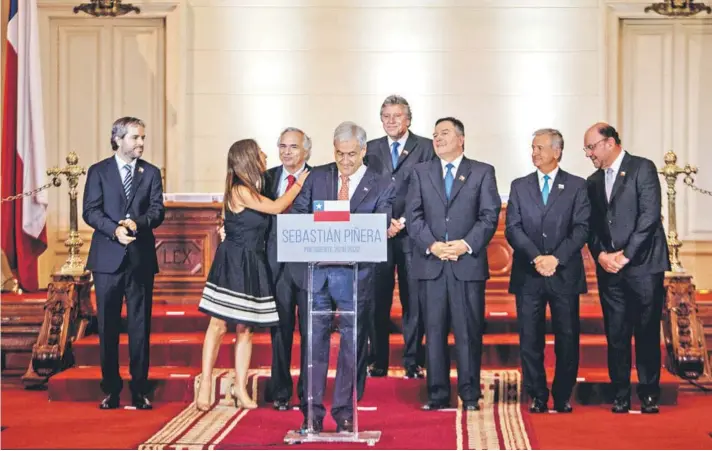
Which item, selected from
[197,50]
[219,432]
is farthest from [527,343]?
[197,50]

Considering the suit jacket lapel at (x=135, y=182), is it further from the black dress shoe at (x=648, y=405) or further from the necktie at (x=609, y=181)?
the black dress shoe at (x=648, y=405)

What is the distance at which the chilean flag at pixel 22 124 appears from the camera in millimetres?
9258

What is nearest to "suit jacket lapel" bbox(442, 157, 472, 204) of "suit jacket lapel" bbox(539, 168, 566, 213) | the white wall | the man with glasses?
"suit jacket lapel" bbox(539, 168, 566, 213)

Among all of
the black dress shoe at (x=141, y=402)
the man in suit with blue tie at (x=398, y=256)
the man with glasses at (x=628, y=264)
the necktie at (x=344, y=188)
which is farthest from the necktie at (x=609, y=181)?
the black dress shoe at (x=141, y=402)

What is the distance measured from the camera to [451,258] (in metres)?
6.56

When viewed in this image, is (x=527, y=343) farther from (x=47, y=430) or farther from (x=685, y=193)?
(x=685, y=193)

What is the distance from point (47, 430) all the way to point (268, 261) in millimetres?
1518

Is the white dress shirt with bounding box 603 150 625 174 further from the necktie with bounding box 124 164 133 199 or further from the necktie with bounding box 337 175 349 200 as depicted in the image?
the necktie with bounding box 124 164 133 199

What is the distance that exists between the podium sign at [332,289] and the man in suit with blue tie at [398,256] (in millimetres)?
1127

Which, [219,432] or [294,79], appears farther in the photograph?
[294,79]

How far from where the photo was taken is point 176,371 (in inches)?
294

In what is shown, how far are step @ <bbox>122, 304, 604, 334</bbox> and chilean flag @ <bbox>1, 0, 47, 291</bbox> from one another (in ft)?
4.99

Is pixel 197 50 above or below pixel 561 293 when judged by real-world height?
above

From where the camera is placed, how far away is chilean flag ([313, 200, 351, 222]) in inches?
225
